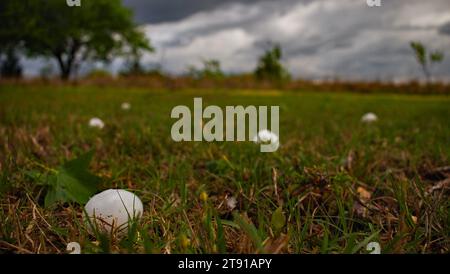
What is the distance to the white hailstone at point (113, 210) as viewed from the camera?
1.18 m

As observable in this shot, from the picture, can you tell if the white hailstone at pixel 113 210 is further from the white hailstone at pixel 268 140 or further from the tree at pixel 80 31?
the tree at pixel 80 31

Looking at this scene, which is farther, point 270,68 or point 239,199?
point 270,68

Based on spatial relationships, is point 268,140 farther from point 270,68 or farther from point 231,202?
point 270,68

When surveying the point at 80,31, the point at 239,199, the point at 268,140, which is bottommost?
the point at 239,199

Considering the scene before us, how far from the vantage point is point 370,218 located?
1348mm

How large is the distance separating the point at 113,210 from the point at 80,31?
634 inches

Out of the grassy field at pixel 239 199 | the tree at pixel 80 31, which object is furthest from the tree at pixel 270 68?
the grassy field at pixel 239 199

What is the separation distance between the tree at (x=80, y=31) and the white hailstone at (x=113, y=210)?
31.2 ft

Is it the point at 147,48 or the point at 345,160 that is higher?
the point at 147,48

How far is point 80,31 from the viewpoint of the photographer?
1559cm

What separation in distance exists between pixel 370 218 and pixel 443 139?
218 centimetres

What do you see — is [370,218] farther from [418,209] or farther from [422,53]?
[422,53]

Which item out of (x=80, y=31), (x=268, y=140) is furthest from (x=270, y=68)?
(x=268, y=140)
